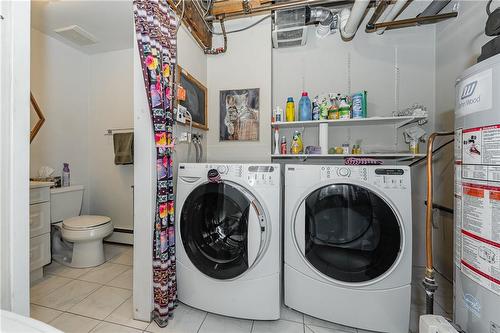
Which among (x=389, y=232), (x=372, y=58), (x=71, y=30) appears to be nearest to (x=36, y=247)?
(x=71, y=30)

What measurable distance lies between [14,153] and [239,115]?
60.8 inches

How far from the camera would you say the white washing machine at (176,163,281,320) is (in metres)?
1.23

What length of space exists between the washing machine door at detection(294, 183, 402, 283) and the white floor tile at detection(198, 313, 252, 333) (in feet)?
1.87

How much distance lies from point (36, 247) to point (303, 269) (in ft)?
7.18

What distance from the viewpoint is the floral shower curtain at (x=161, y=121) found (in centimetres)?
118

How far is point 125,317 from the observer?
132 centimetres

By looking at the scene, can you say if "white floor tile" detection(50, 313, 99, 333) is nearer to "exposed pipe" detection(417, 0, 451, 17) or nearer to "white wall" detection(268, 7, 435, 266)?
"white wall" detection(268, 7, 435, 266)

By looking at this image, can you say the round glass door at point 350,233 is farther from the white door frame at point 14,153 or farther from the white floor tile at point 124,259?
the white floor tile at point 124,259

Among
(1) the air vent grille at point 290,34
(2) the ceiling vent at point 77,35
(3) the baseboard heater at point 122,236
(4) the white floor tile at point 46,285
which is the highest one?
(2) the ceiling vent at point 77,35

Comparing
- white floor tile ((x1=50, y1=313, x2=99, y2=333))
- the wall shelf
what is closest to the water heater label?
the wall shelf

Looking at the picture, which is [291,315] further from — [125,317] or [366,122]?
[366,122]

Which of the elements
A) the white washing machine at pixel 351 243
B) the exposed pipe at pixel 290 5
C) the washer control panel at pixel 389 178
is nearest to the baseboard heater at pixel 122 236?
the white washing machine at pixel 351 243

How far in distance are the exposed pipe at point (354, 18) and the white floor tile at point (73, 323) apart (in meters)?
2.70

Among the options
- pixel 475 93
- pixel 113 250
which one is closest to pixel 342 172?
pixel 475 93
